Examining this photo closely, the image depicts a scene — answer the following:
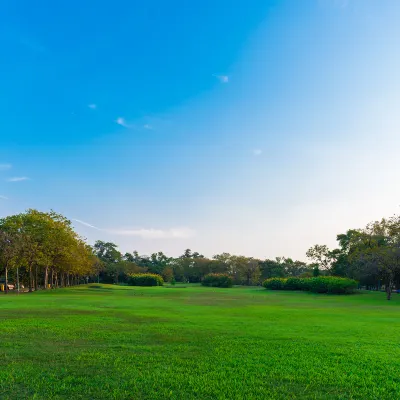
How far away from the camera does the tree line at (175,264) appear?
4291 cm

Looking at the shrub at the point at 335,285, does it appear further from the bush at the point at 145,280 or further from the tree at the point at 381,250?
the bush at the point at 145,280

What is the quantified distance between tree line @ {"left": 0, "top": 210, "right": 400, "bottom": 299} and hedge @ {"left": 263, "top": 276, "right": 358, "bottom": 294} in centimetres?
312

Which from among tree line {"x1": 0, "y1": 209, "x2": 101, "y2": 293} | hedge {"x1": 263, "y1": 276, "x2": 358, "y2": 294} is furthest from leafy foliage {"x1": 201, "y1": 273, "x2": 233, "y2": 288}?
tree line {"x1": 0, "y1": 209, "x2": 101, "y2": 293}

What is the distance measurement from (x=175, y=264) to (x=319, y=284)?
62.4 meters

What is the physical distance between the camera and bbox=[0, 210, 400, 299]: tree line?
141ft

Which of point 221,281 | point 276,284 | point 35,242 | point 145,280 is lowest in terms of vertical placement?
point 221,281

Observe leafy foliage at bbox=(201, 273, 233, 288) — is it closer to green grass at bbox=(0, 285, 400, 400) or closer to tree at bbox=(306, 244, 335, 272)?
tree at bbox=(306, 244, 335, 272)

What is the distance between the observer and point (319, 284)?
48.9 meters

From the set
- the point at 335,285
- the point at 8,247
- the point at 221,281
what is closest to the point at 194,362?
the point at 8,247

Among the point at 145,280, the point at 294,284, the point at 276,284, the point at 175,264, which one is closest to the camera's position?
the point at 294,284

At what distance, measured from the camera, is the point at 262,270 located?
289ft

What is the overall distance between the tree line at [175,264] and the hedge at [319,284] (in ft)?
10.2

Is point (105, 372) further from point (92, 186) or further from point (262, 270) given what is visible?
point (262, 270)

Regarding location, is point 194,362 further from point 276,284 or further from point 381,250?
point 276,284
